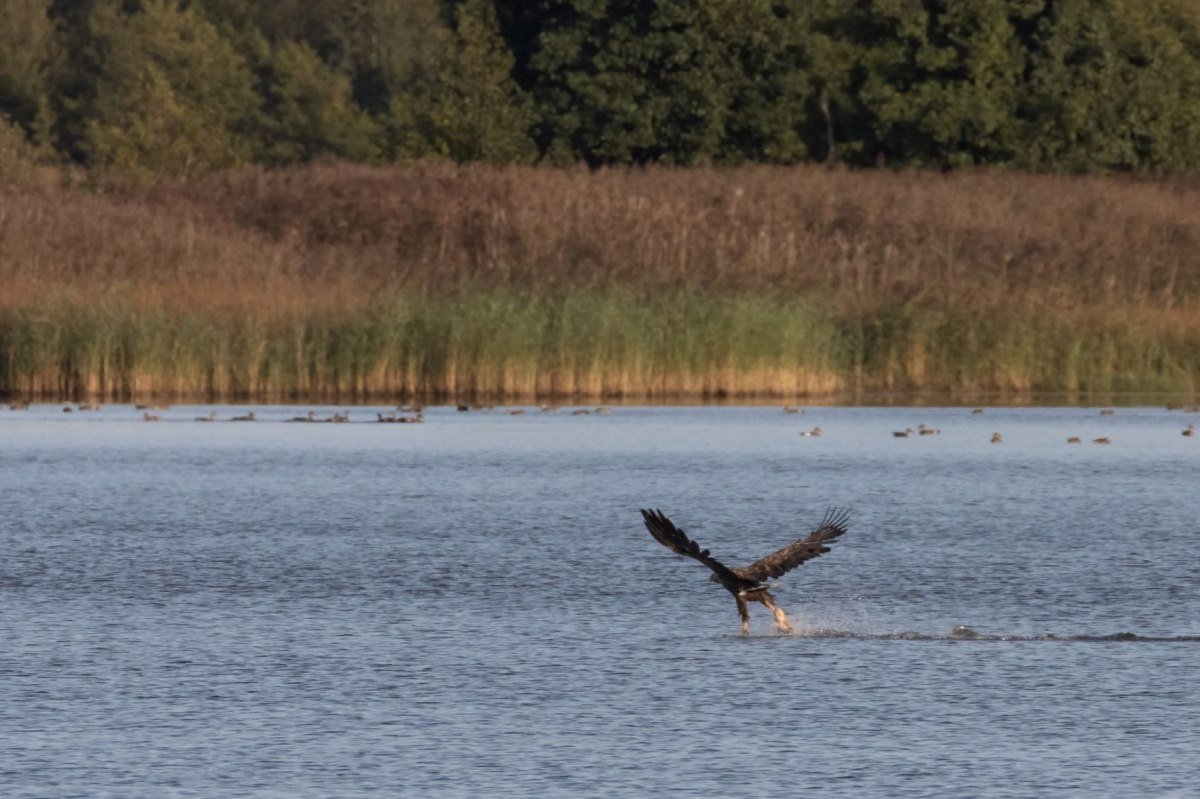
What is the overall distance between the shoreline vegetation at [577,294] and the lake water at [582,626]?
5.74m

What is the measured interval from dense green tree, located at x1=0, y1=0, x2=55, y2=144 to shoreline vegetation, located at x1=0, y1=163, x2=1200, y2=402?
121ft

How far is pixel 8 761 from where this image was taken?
8.54 metres

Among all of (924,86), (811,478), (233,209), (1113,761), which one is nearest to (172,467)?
(811,478)

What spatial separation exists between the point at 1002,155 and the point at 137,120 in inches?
907

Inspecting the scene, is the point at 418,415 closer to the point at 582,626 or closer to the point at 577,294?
the point at 577,294

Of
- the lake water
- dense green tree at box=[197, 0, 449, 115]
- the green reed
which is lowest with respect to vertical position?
the lake water

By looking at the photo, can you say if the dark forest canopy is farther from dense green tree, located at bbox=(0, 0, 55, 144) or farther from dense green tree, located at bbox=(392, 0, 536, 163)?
dense green tree, located at bbox=(0, 0, 55, 144)

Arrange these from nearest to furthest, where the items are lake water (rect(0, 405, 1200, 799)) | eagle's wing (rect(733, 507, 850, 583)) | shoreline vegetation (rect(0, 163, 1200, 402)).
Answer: lake water (rect(0, 405, 1200, 799)) → eagle's wing (rect(733, 507, 850, 583)) → shoreline vegetation (rect(0, 163, 1200, 402))

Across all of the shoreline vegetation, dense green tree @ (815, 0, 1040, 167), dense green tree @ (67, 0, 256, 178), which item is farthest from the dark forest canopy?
the shoreline vegetation

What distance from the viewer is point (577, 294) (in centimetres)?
2852

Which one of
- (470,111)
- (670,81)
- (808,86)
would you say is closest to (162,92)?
(470,111)

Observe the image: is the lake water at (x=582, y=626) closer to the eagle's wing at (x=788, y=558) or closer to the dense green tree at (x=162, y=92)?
the eagle's wing at (x=788, y=558)

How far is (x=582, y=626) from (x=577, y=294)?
55.6ft

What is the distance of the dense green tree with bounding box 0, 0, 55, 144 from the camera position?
74562 mm
